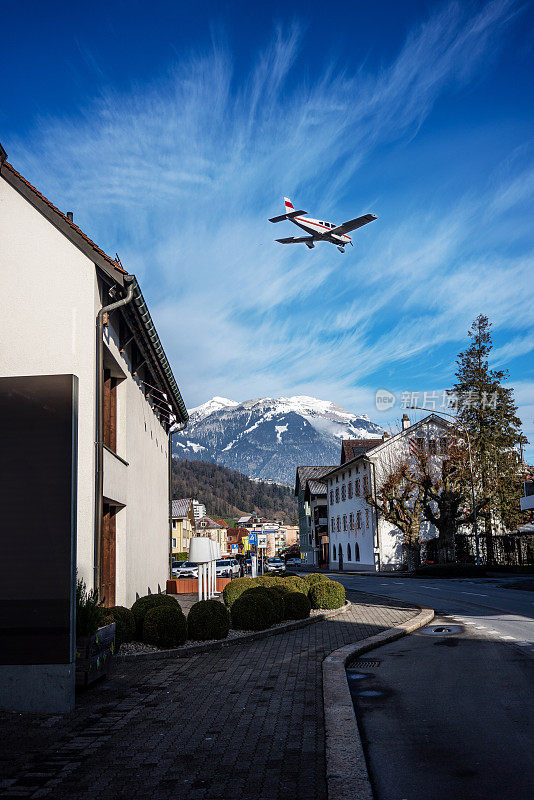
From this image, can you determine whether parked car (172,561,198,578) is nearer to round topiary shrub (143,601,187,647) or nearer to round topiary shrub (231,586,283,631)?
round topiary shrub (231,586,283,631)

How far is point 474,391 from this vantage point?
56.8 meters

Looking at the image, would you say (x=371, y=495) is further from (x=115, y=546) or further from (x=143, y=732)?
(x=143, y=732)

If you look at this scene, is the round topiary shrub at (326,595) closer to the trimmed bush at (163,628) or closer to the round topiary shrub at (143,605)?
the round topiary shrub at (143,605)

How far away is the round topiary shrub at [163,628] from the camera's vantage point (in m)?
11.4

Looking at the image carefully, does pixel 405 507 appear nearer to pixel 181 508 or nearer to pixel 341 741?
pixel 341 741

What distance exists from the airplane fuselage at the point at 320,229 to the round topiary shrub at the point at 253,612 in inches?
1323

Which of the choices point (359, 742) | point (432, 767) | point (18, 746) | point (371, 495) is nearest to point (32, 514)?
point (18, 746)

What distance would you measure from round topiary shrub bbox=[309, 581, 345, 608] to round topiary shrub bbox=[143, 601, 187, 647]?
6.35m

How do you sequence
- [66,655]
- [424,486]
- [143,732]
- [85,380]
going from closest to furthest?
[143,732], [66,655], [85,380], [424,486]

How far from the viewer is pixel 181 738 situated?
6312 millimetres

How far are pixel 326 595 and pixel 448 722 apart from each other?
10677 millimetres

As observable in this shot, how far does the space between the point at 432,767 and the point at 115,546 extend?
443 inches

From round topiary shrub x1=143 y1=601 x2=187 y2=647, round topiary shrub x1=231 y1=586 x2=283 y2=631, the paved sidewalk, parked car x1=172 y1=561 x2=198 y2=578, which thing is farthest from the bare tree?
the paved sidewalk

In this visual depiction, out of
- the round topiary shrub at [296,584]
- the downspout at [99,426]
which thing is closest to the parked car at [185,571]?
the round topiary shrub at [296,584]
